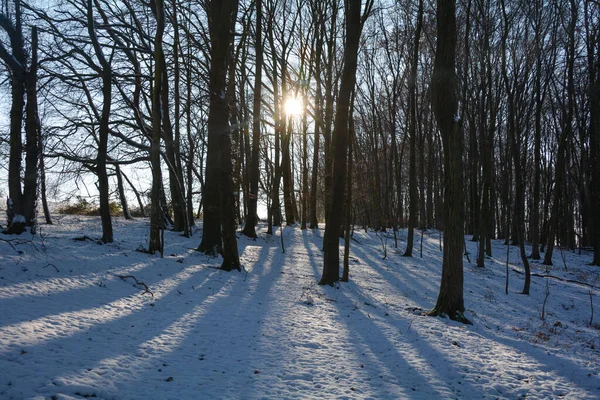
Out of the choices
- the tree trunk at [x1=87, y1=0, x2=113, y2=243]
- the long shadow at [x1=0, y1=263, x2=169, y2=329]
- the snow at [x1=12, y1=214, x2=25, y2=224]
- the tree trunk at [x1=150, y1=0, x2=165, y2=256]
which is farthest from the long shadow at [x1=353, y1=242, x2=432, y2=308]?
the snow at [x1=12, y1=214, x2=25, y2=224]

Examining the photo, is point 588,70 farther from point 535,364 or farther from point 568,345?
point 535,364

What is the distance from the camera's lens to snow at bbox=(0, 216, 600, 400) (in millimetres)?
3939

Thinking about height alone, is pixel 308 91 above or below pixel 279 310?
above

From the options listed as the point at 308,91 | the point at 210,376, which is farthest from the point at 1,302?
the point at 308,91

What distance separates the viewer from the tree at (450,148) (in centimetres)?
756

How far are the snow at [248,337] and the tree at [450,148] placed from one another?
81cm

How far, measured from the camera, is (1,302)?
5.06 meters

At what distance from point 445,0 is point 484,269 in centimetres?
1200

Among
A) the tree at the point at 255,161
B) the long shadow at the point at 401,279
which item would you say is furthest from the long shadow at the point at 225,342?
the tree at the point at 255,161

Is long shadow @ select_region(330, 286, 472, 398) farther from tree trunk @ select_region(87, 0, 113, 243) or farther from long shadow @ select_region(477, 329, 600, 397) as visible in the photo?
tree trunk @ select_region(87, 0, 113, 243)

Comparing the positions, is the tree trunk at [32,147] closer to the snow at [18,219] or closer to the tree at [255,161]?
the snow at [18,219]

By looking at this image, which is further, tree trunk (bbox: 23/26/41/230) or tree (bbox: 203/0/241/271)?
tree trunk (bbox: 23/26/41/230)

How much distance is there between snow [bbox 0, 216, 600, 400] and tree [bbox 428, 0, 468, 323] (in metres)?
0.81

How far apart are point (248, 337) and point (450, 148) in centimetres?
530
